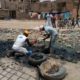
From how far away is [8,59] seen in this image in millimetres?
10602

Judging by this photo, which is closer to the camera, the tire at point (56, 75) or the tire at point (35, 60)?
the tire at point (56, 75)

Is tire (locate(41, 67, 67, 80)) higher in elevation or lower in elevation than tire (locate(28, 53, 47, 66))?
lower

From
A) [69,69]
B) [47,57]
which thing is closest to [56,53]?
[47,57]

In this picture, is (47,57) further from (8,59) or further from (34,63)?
(8,59)

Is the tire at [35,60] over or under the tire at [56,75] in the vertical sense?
over

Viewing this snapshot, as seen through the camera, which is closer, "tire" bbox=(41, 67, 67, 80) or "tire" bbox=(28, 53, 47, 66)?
"tire" bbox=(41, 67, 67, 80)

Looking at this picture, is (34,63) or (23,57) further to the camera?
(23,57)

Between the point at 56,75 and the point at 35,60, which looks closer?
the point at 56,75

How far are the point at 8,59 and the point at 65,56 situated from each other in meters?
2.86

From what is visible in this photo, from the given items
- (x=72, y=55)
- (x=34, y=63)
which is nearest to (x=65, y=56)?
(x=72, y=55)

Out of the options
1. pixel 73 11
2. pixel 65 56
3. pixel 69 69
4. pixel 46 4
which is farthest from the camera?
pixel 46 4

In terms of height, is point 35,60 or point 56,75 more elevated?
point 35,60

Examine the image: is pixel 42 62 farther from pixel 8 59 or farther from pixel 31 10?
pixel 31 10

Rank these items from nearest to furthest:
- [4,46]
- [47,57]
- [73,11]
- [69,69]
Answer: [69,69], [47,57], [4,46], [73,11]
